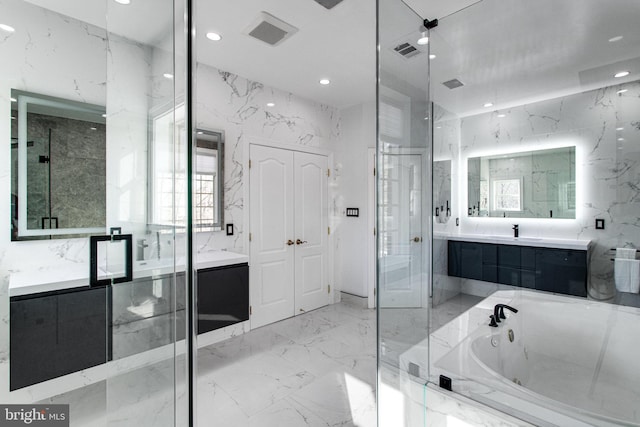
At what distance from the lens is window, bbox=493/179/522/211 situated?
1.84 meters

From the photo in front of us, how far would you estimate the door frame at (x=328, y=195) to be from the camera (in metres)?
3.35

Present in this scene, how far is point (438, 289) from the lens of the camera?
2279 millimetres

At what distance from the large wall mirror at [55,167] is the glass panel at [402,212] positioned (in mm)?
2181

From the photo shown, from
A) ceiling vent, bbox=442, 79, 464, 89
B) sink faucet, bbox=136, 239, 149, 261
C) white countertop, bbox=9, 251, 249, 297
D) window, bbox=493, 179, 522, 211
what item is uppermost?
ceiling vent, bbox=442, 79, 464, 89

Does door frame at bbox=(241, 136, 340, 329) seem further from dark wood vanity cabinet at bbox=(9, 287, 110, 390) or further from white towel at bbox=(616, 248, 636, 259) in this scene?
white towel at bbox=(616, 248, 636, 259)

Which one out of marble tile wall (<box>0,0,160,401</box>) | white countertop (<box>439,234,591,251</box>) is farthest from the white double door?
white countertop (<box>439,234,591,251</box>)

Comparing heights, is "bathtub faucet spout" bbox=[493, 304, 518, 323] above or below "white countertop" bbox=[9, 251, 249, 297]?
below

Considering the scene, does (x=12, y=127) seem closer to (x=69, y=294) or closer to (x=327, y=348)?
(x=69, y=294)

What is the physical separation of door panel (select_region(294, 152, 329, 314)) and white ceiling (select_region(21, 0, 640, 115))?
1.34 metres

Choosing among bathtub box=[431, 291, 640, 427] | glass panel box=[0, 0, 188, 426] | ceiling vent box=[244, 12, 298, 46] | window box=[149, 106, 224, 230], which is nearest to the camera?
window box=[149, 106, 224, 230]

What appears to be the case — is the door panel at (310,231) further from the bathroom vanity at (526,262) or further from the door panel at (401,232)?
the bathroom vanity at (526,262)

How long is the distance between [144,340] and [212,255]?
181 centimetres

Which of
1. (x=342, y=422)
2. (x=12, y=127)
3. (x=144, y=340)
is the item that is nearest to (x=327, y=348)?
(x=342, y=422)

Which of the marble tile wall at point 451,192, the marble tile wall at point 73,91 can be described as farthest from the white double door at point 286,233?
the marble tile wall at point 451,192
